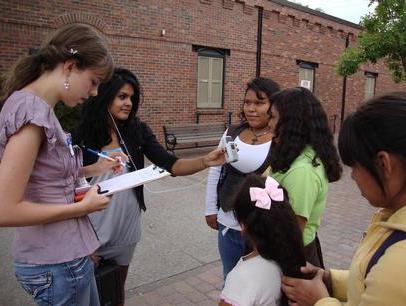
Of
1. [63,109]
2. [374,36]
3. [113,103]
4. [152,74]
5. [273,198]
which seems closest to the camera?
[273,198]

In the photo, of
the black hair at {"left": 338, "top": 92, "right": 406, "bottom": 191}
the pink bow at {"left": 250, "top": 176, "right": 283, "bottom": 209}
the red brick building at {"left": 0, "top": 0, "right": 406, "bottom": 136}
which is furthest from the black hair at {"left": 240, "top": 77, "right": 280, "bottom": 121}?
the red brick building at {"left": 0, "top": 0, "right": 406, "bottom": 136}

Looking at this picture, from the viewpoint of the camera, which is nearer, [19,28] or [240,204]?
[240,204]

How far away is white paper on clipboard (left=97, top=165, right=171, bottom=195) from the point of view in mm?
1832

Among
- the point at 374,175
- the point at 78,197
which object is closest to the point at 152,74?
the point at 78,197

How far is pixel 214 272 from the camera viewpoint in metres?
4.19

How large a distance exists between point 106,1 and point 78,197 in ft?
29.6

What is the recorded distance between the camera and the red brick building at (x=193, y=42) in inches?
349

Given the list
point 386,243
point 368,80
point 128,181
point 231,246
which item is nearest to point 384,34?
point 231,246

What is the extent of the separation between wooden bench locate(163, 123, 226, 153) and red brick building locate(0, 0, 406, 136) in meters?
0.45

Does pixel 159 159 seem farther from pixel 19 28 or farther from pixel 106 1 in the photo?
pixel 106 1

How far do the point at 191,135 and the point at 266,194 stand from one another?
381 inches

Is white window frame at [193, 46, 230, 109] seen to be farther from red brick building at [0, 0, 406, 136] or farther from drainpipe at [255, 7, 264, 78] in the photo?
drainpipe at [255, 7, 264, 78]

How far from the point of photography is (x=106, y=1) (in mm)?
9719

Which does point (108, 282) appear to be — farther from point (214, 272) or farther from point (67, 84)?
point (214, 272)
